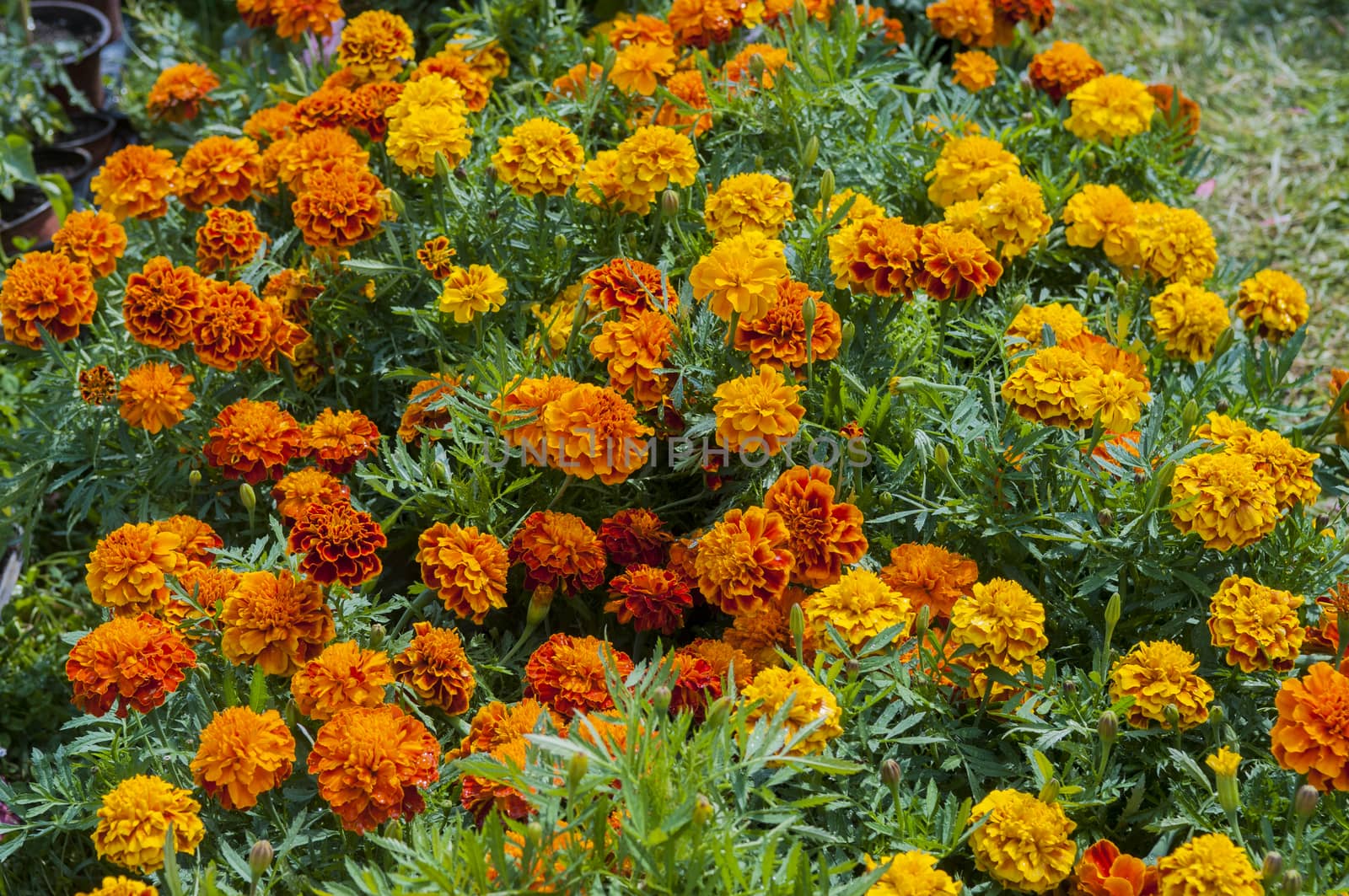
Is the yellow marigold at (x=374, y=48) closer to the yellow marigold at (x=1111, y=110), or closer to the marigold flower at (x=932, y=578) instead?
the yellow marigold at (x=1111, y=110)

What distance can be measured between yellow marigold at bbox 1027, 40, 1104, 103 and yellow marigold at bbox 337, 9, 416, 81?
1.46 m

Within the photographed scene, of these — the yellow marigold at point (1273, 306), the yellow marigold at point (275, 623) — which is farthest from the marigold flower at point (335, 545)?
the yellow marigold at point (1273, 306)

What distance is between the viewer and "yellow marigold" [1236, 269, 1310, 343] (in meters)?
2.55

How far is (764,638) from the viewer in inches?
81.4

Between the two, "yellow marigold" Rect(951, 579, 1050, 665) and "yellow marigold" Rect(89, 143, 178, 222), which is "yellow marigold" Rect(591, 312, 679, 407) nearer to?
"yellow marigold" Rect(951, 579, 1050, 665)

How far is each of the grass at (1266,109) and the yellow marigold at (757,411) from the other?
2070 millimetres

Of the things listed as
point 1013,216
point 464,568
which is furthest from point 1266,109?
point 464,568

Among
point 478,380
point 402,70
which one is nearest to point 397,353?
point 478,380

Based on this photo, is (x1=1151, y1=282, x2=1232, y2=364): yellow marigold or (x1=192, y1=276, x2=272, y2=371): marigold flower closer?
(x1=192, y1=276, x2=272, y2=371): marigold flower

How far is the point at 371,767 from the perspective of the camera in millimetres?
1730

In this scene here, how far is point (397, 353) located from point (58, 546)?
1.15m

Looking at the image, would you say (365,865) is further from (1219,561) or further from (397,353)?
(1219,561)

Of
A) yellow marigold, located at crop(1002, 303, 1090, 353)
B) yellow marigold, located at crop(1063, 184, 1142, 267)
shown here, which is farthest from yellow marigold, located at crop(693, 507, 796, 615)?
yellow marigold, located at crop(1063, 184, 1142, 267)

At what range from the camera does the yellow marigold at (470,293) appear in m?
2.27
